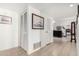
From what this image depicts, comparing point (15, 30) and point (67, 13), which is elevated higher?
point (67, 13)

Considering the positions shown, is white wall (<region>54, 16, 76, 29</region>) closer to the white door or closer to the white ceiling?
the white ceiling

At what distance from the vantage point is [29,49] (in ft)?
8.00

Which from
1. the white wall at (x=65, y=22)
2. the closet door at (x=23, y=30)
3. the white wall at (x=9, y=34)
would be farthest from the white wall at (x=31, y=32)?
the white wall at (x=65, y=22)

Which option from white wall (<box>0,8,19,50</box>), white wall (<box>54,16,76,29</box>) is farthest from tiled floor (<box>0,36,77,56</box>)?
white wall (<box>54,16,76,29</box>)

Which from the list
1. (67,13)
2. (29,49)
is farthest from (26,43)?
(67,13)

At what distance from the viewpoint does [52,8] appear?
2.38 m

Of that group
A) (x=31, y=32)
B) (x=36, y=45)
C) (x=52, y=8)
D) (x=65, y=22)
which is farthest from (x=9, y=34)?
(x=65, y=22)

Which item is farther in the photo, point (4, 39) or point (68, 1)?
point (4, 39)

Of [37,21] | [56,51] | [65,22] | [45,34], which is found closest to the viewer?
[65,22]

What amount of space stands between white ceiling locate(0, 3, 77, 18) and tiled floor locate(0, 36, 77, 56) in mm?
727

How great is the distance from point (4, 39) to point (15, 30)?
362mm

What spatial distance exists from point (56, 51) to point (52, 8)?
1121 millimetres

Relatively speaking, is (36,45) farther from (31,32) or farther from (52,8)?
(52,8)

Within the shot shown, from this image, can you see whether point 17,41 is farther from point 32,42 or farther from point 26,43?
point 32,42
